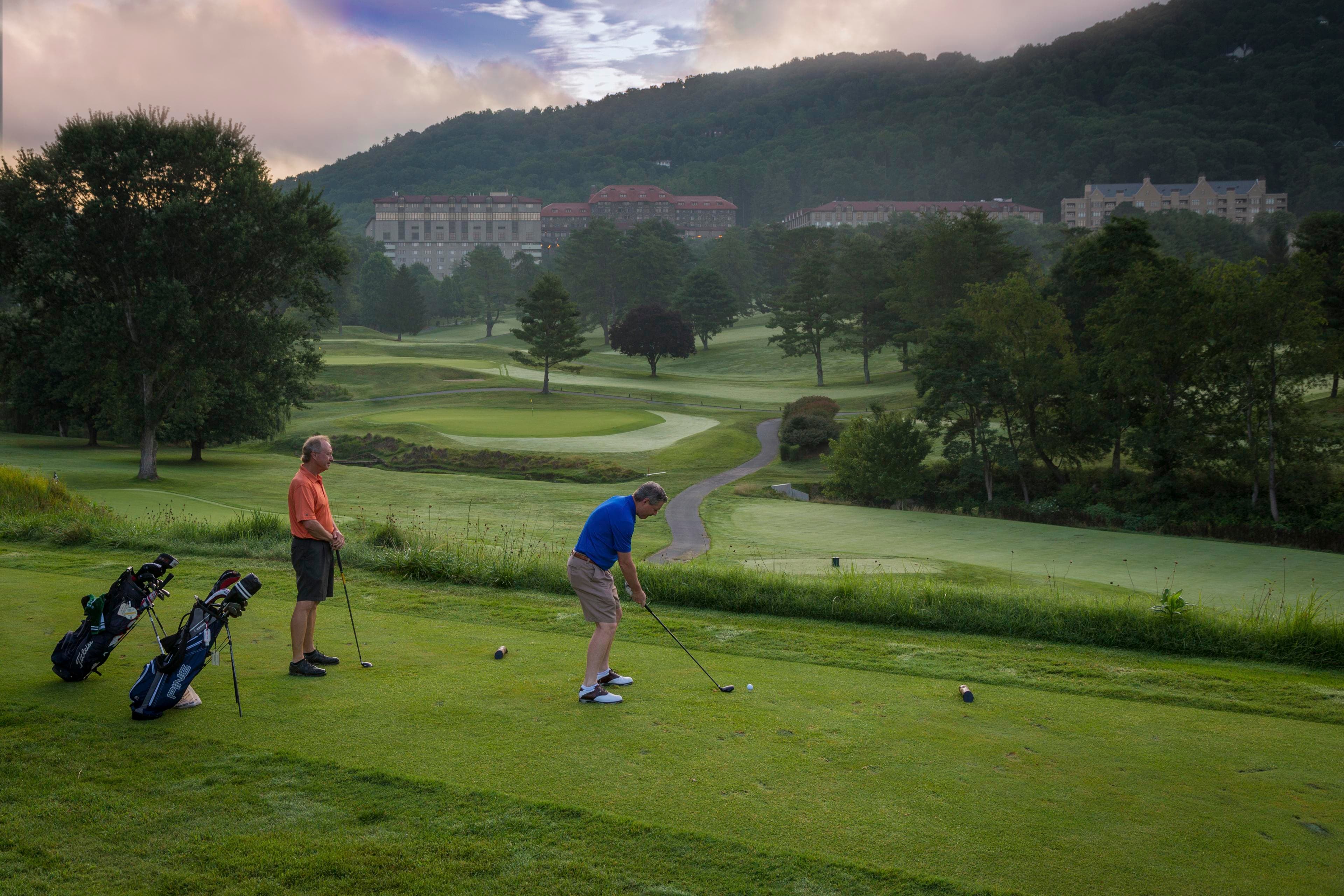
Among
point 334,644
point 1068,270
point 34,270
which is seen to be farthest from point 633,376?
point 334,644

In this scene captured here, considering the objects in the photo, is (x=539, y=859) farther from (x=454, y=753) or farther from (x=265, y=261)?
(x=265, y=261)

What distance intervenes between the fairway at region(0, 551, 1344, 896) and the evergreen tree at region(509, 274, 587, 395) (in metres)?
68.1

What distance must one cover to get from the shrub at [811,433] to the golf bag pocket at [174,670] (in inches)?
1790

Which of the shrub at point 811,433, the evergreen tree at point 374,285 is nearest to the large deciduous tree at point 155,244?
the shrub at point 811,433

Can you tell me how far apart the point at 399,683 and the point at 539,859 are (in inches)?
130

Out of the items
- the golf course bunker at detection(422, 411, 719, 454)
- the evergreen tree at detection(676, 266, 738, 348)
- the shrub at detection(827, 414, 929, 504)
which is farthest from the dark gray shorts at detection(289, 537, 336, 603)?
the evergreen tree at detection(676, 266, 738, 348)

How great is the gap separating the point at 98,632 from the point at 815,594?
8.12 metres

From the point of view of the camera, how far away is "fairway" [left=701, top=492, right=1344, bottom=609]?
901 inches

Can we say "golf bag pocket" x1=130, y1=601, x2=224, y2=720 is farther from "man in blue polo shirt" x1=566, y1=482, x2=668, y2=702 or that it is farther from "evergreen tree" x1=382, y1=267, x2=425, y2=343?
"evergreen tree" x1=382, y1=267, x2=425, y2=343

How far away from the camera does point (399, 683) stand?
788 cm

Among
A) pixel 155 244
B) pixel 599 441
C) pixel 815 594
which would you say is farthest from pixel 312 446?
pixel 599 441

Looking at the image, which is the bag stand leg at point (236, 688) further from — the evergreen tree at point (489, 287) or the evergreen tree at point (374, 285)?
A: the evergreen tree at point (374, 285)

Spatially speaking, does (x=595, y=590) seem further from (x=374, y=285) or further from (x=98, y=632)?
(x=374, y=285)

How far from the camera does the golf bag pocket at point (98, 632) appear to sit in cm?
773
